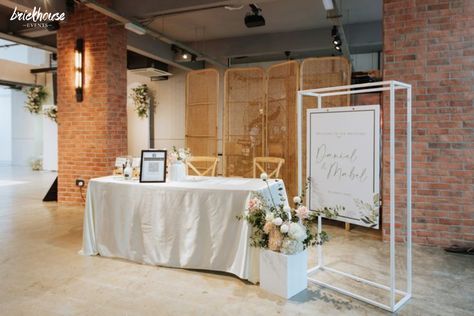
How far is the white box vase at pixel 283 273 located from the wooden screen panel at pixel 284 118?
2.34 m

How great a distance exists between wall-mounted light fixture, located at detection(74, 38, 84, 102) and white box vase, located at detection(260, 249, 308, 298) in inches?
171

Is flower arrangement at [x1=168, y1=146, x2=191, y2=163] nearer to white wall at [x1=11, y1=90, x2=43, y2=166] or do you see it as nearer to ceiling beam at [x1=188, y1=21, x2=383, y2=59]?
ceiling beam at [x1=188, y1=21, x2=383, y2=59]

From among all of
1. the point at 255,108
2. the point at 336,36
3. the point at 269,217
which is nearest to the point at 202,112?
the point at 255,108

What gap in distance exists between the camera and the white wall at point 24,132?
12.2 m

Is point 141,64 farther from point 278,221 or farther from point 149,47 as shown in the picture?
point 278,221

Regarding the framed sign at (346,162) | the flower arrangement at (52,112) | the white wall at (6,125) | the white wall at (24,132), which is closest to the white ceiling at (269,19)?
the framed sign at (346,162)

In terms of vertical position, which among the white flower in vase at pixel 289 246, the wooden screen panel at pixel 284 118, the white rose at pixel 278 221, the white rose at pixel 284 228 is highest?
the wooden screen panel at pixel 284 118

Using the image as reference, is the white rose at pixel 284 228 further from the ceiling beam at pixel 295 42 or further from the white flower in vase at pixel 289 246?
the ceiling beam at pixel 295 42

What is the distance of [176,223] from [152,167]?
0.60m

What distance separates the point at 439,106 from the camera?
3762 millimetres

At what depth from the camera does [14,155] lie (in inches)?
504

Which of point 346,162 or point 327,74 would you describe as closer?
point 346,162

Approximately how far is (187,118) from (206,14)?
221 cm

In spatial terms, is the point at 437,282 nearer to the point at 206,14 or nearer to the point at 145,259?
the point at 145,259
